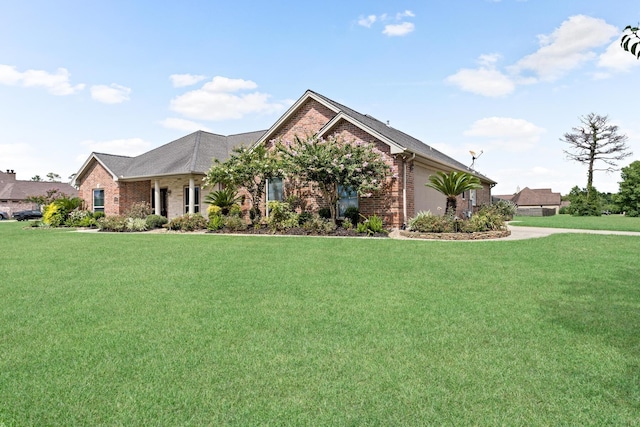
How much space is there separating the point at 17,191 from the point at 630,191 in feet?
233

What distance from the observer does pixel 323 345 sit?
3.75m

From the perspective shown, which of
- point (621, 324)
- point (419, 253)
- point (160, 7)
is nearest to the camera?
point (621, 324)

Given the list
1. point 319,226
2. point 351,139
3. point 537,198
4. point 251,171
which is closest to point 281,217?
point 319,226

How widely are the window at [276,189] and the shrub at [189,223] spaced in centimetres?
329

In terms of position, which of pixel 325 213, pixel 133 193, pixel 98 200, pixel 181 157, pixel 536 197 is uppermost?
pixel 181 157

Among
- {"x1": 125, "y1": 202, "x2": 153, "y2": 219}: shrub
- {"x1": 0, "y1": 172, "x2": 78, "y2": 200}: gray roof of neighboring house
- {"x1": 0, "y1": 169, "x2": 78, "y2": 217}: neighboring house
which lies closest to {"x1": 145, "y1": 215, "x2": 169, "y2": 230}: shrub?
{"x1": 125, "y1": 202, "x2": 153, "y2": 219}: shrub

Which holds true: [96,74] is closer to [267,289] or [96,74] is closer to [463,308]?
[267,289]

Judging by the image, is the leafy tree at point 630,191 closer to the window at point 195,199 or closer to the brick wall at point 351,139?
the brick wall at point 351,139

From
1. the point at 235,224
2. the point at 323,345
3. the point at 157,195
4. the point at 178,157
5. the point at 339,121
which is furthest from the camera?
the point at 178,157

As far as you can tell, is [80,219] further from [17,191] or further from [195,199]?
[17,191]

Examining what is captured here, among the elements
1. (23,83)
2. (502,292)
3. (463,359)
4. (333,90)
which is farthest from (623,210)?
(23,83)

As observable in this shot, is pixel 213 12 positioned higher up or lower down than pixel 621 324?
higher up

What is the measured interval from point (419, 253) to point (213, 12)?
976 cm

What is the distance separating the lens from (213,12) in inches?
470
